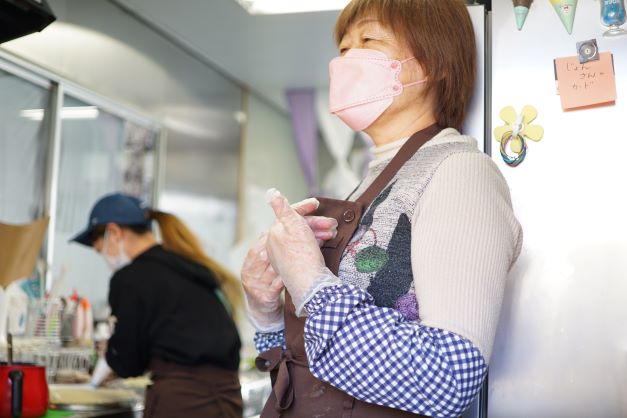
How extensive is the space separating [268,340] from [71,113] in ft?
8.36

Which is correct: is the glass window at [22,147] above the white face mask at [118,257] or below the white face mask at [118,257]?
above

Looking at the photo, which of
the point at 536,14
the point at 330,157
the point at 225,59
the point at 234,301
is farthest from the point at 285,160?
the point at 536,14

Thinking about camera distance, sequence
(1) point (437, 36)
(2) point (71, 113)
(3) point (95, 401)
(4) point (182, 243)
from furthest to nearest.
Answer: (2) point (71, 113)
(4) point (182, 243)
(3) point (95, 401)
(1) point (437, 36)

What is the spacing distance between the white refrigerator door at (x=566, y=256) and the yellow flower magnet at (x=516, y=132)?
1 cm

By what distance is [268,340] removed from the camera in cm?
151

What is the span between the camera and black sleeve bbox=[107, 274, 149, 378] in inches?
108

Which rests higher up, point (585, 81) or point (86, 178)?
point (86, 178)

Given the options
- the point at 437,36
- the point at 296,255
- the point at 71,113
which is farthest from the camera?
the point at 71,113

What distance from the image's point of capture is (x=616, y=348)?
149cm

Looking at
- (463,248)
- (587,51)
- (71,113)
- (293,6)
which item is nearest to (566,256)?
(587,51)

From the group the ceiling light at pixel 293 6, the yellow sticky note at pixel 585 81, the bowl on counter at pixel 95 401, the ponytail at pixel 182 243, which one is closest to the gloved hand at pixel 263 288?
the yellow sticky note at pixel 585 81

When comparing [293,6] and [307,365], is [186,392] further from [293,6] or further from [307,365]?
[293,6]

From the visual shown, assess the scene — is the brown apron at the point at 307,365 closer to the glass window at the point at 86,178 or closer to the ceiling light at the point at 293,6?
the glass window at the point at 86,178

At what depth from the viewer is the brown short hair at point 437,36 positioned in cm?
137
